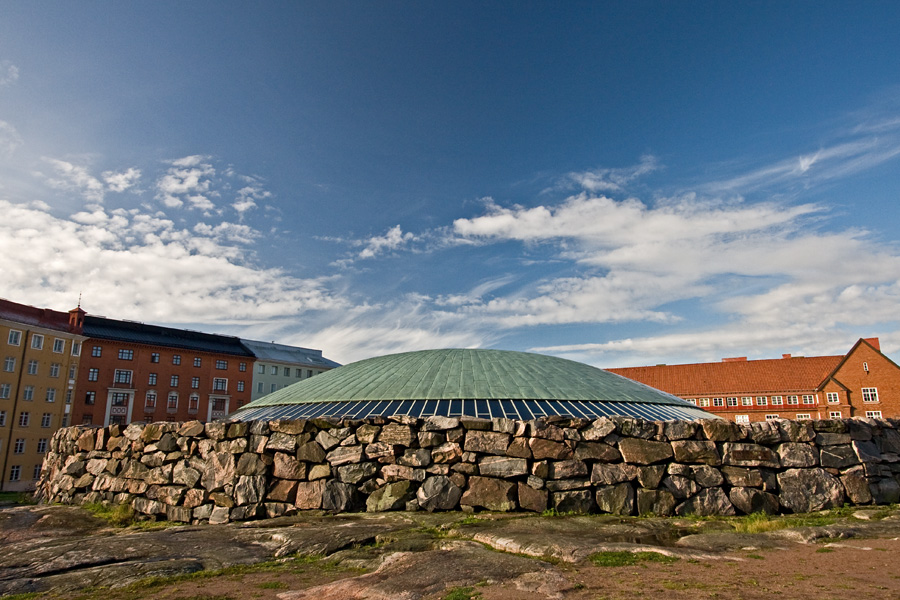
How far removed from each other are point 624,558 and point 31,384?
69.8 meters

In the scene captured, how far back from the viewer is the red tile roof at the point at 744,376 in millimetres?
67500

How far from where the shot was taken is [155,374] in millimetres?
74625

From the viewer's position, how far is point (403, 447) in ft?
39.6

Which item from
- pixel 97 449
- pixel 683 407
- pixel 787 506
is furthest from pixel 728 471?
pixel 97 449

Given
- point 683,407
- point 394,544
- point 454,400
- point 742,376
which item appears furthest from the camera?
point 742,376

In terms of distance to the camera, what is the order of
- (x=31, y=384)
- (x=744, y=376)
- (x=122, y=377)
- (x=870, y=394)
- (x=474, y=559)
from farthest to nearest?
(x=122, y=377), (x=744, y=376), (x=870, y=394), (x=31, y=384), (x=474, y=559)

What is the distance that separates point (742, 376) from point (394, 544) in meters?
72.9

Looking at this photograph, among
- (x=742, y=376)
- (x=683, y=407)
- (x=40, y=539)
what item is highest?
(x=742, y=376)

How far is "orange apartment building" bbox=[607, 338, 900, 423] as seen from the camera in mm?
61594

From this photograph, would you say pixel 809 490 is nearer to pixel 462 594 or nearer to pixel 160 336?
pixel 462 594

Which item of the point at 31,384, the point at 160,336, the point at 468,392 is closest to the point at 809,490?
the point at 468,392

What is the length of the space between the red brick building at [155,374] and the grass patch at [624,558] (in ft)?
230

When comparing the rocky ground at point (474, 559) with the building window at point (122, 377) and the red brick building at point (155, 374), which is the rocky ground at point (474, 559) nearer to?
the red brick building at point (155, 374)

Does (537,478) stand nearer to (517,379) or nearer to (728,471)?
(728,471)
